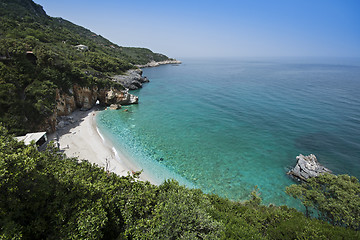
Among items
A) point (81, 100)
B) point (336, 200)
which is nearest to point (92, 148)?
point (81, 100)

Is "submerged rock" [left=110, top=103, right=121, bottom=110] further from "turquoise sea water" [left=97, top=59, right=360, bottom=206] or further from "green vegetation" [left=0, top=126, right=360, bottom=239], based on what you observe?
"green vegetation" [left=0, top=126, right=360, bottom=239]

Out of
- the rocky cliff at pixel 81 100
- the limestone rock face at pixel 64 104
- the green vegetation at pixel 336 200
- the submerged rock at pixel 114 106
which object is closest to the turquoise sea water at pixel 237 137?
the submerged rock at pixel 114 106

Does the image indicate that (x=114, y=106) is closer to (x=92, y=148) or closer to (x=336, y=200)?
(x=92, y=148)

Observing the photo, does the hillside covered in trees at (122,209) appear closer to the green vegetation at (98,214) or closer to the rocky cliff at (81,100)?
the green vegetation at (98,214)

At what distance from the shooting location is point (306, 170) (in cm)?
2030

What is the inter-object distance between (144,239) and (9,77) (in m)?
31.1

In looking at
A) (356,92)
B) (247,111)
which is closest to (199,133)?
(247,111)

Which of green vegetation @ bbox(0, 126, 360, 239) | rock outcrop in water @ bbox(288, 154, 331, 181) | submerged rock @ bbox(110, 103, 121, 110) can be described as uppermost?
green vegetation @ bbox(0, 126, 360, 239)

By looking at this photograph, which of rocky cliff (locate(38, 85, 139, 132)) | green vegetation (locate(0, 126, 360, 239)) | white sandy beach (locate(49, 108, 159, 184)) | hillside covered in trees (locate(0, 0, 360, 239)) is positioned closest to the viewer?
green vegetation (locate(0, 126, 360, 239))

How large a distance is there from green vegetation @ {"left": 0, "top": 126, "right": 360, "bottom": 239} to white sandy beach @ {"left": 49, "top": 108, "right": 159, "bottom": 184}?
30.0ft

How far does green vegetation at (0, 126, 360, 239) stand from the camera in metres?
7.14

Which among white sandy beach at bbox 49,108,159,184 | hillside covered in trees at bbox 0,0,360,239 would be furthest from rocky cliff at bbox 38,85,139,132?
hillside covered in trees at bbox 0,0,360,239

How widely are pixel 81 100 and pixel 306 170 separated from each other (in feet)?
149

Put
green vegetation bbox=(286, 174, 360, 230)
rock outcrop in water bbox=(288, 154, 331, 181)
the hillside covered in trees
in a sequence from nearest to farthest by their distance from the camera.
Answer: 1. the hillside covered in trees
2. green vegetation bbox=(286, 174, 360, 230)
3. rock outcrop in water bbox=(288, 154, 331, 181)
